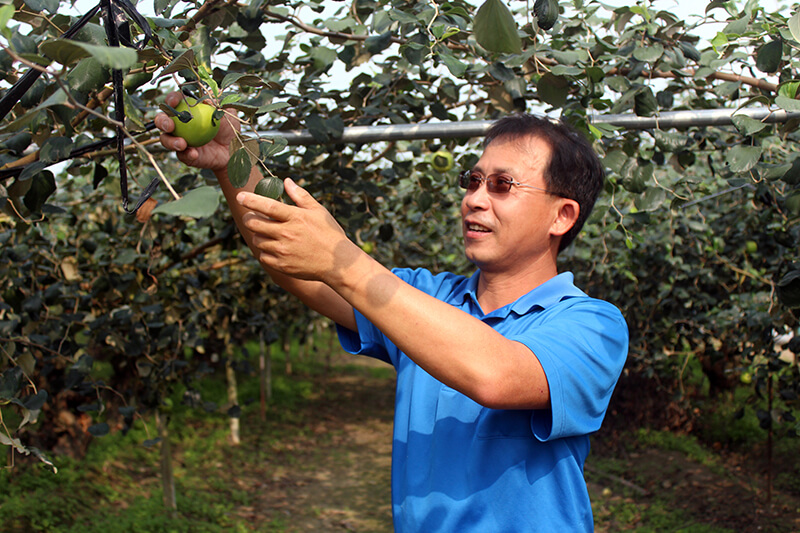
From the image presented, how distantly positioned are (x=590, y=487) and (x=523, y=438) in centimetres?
473

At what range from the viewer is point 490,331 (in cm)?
96

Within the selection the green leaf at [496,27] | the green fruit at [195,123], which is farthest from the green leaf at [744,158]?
the green fruit at [195,123]

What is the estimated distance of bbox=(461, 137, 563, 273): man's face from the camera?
136 centimetres

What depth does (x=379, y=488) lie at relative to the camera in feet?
20.0

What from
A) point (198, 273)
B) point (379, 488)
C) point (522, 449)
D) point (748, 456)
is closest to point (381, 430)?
point (379, 488)

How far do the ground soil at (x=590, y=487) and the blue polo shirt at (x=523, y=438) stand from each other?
3.85m

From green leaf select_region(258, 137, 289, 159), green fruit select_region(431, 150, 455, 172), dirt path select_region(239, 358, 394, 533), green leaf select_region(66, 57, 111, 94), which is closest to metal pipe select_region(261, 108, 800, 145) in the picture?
green leaf select_region(258, 137, 289, 159)

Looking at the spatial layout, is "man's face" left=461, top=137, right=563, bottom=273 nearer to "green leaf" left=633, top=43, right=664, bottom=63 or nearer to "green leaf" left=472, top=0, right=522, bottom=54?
"green leaf" left=472, top=0, right=522, bottom=54

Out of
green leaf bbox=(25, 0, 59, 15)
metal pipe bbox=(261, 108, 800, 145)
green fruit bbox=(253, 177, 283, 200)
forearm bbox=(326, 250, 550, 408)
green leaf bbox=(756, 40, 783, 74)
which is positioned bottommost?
forearm bbox=(326, 250, 550, 408)

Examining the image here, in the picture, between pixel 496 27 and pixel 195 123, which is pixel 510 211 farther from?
pixel 195 123

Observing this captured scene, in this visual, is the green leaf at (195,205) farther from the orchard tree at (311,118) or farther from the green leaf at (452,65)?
the green leaf at (452,65)

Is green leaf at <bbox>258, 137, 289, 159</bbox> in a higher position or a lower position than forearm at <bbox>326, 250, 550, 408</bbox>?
higher

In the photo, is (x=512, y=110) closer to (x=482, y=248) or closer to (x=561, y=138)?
(x=561, y=138)

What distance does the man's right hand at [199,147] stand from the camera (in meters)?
1.09
